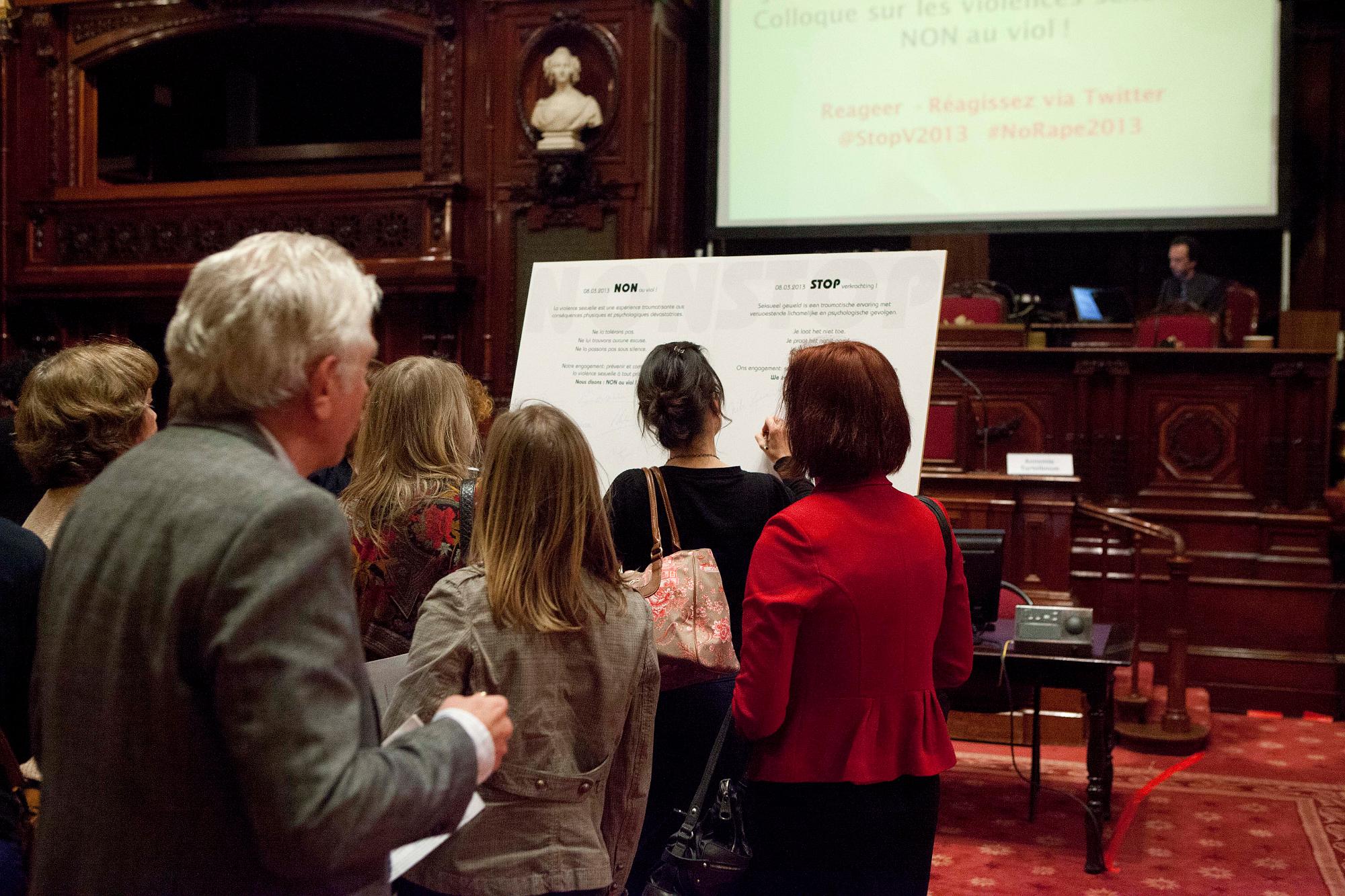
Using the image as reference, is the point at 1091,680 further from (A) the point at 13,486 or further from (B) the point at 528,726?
(A) the point at 13,486

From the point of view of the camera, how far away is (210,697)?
3.24ft

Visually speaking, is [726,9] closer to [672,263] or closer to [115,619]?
[672,263]

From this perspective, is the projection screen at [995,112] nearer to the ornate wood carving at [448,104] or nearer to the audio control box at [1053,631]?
the ornate wood carving at [448,104]

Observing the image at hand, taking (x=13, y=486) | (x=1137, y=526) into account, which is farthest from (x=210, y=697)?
(x=1137, y=526)

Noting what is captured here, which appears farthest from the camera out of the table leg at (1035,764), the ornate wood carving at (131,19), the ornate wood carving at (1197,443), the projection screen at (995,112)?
the ornate wood carving at (131,19)

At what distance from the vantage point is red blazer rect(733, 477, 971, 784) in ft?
5.63

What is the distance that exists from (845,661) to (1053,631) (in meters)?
1.93

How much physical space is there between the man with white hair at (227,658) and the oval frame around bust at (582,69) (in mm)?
6285

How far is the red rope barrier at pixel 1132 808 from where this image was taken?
3504mm

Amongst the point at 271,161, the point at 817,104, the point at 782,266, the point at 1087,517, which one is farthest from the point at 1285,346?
the point at 271,161

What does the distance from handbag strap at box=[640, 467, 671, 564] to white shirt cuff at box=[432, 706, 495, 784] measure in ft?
3.25

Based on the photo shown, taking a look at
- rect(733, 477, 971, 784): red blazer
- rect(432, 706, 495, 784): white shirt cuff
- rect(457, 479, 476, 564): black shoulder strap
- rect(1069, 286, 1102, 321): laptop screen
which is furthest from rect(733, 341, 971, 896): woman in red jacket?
rect(1069, 286, 1102, 321): laptop screen

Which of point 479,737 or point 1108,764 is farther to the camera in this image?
point 1108,764

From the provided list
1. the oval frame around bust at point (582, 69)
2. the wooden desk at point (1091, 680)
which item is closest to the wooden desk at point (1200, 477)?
the wooden desk at point (1091, 680)
